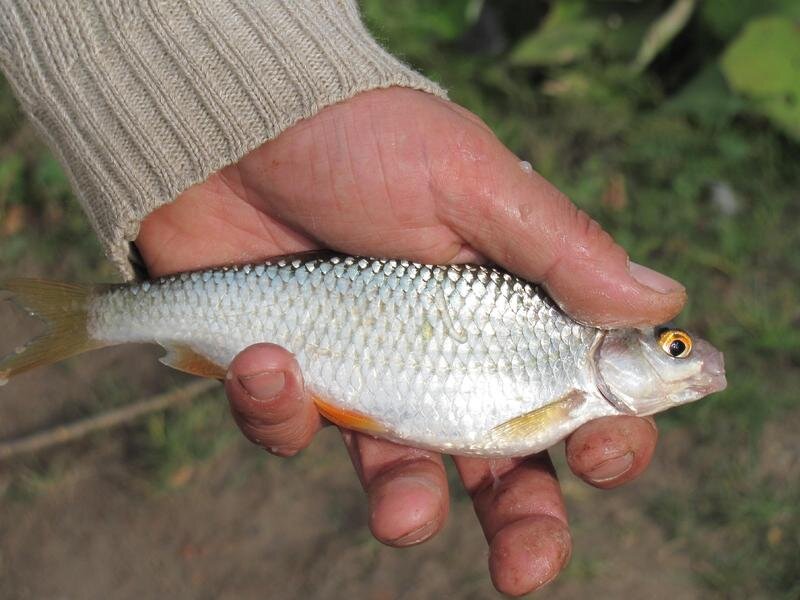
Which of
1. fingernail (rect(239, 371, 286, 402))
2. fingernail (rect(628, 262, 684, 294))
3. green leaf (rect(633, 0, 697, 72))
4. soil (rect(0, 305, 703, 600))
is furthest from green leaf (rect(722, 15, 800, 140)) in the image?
fingernail (rect(239, 371, 286, 402))

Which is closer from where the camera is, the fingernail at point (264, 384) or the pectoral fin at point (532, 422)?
the fingernail at point (264, 384)

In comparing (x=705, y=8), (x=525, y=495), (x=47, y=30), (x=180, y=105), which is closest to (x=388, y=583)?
(x=525, y=495)

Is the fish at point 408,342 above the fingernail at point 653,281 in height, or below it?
below

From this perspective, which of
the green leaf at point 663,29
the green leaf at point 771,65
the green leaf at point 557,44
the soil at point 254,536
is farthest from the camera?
the green leaf at point 557,44

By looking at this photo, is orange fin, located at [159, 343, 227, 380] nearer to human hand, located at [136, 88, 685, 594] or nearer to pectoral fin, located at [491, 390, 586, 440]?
human hand, located at [136, 88, 685, 594]

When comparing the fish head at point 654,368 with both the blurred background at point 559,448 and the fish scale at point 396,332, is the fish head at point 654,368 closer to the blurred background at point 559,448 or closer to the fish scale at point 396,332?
the fish scale at point 396,332

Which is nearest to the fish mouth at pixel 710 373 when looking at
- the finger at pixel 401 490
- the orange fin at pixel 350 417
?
the finger at pixel 401 490

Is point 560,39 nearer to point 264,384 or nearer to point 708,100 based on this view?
point 708,100
